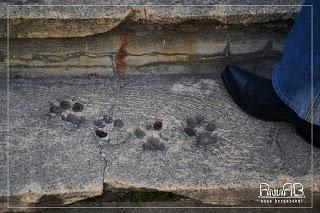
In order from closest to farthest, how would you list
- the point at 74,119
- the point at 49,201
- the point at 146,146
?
the point at 49,201 < the point at 146,146 < the point at 74,119

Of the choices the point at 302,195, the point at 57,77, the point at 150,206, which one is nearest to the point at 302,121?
the point at 302,195

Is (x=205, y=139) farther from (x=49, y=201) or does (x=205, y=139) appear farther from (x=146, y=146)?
(x=49, y=201)

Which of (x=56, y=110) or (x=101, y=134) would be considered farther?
(x=56, y=110)

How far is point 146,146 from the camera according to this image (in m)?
2.04

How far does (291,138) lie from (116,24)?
3.05 ft

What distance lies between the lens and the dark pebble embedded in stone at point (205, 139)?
6.77ft

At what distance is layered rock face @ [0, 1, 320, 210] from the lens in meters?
1.92

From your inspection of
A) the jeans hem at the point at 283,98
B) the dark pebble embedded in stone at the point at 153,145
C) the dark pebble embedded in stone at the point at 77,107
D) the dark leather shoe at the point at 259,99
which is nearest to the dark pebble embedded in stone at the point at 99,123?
the dark pebble embedded in stone at the point at 77,107

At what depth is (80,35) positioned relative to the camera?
2.27 m

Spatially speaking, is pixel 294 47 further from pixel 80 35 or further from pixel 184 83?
pixel 80 35

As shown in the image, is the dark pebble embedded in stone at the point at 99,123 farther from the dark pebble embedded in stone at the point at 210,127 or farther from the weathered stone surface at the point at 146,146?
the dark pebble embedded in stone at the point at 210,127

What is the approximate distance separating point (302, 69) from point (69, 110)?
3.34 ft

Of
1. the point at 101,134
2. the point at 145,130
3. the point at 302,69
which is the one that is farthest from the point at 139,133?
the point at 302,69

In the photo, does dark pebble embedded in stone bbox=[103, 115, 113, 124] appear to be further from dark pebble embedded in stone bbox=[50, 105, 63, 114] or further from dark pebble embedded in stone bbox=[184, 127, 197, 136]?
dark pebble embedded in stone bbox=[184, 127, 197, 136]
